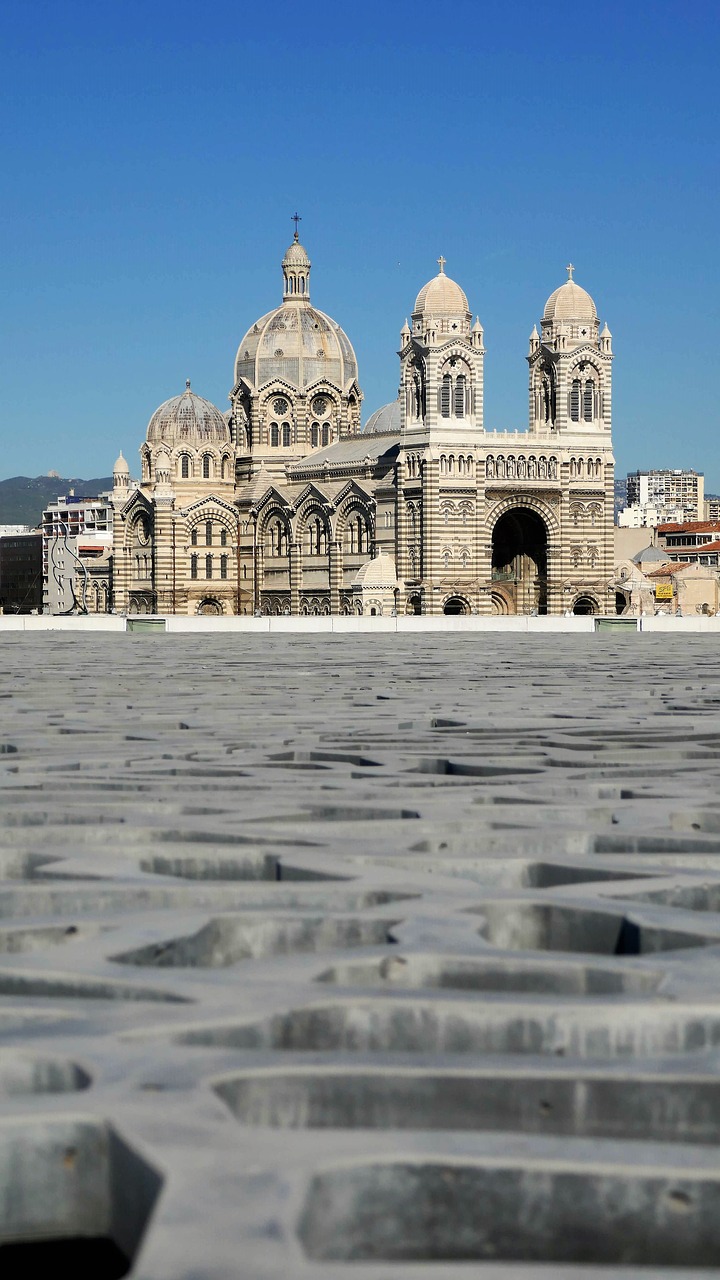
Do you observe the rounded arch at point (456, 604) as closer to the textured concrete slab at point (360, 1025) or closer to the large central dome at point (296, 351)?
the large central dome at point (296, 351)

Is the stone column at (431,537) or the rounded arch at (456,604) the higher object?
the stone column at (431,537)

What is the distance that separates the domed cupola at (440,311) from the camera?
67.5 m

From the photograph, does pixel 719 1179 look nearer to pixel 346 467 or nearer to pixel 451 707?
pixel 451 707

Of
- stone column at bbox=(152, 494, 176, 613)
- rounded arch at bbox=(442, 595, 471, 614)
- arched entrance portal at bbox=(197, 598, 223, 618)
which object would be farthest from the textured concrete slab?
arched entrance portal at bbox=(197, 598, 223, 618)

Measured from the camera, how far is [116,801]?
5.35m

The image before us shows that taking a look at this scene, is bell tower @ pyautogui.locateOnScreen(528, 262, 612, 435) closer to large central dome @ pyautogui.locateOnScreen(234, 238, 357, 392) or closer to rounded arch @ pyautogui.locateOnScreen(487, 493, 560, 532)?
rounded arch @ pyautogui.locateOnScreen(487, 493, 560, 532)

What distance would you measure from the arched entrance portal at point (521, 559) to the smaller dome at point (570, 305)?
8.39m

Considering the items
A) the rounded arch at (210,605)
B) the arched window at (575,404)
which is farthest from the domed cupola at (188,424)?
the arched window at (575,404)

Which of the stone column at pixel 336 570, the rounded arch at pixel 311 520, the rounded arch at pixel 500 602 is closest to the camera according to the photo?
the rounded arch at pixel 500 602

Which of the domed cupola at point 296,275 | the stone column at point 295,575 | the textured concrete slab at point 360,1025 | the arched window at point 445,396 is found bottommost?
A: the textured concrete slab at point 360,1025

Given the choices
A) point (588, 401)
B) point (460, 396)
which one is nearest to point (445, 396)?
point (460, 396)

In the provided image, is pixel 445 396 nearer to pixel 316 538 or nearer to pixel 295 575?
pixel 316 538

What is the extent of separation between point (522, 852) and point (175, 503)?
75.3 m

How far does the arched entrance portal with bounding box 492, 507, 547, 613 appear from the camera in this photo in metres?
71.4
